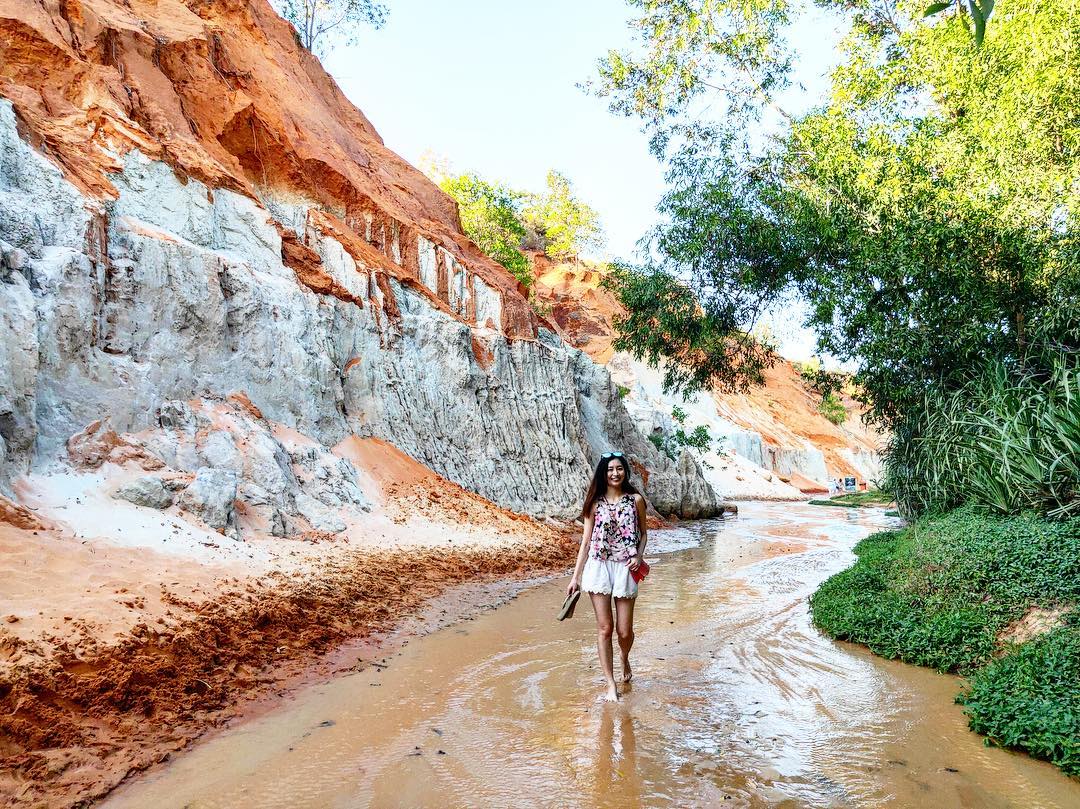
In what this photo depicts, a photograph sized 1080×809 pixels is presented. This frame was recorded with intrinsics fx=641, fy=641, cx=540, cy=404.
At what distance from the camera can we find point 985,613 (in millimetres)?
6020

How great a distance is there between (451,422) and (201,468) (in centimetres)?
850

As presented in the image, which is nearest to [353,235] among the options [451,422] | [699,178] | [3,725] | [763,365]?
[451,422]

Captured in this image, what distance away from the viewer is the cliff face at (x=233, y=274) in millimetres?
9875

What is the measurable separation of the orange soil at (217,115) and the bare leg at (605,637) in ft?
35.5

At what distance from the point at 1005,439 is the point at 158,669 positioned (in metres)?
8.66

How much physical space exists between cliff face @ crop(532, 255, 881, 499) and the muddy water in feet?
104

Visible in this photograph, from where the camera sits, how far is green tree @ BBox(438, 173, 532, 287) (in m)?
35.2

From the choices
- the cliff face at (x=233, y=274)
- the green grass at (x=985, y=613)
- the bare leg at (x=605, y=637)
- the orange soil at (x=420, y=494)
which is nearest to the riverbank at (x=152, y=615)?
the cliff face at (x=233, y=274)

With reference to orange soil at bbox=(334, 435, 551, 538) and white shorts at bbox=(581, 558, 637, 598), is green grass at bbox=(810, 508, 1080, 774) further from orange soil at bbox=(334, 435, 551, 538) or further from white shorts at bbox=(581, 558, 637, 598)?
orange soil at bbox=(334, 435, 551, 538)

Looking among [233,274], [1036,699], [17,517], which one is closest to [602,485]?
[1036,699]

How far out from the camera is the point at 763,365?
48.8ft

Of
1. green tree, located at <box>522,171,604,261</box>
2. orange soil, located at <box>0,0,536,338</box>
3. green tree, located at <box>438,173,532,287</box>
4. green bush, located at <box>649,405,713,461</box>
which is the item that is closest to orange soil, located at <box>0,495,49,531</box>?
orange soil, located at <box>0,0,536,338</box>

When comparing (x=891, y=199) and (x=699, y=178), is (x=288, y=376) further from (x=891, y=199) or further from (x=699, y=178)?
(x=891, y=199)

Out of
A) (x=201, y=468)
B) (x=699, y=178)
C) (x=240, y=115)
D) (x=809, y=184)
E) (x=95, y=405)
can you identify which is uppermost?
(x=240, y=115)
